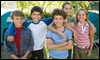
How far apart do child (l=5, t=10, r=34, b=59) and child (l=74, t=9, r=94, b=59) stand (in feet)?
2.96

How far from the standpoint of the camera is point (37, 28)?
19.1 feet

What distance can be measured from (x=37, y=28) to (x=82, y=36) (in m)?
0.89

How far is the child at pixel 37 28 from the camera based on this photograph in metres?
5.80

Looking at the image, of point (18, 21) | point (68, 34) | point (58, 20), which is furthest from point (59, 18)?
point (18, 21)

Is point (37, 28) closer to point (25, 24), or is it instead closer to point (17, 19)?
point (25, 24)

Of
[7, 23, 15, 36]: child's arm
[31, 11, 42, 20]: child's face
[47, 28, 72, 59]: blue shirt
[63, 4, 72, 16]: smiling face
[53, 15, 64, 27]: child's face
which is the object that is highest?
[63, 4, 72, 16]: smiling face

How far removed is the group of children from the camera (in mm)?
5812

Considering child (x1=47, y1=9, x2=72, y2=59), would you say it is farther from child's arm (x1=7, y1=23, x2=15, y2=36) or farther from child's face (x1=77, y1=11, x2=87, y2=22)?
child's arm (x1=7, y1=23, x2=15, y2=36)

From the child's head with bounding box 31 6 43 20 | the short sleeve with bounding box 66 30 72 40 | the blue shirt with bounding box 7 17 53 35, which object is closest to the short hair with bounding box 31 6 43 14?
the child's head with bounding box 31 6 43 20

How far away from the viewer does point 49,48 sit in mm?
5910

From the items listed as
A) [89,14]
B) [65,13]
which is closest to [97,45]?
[89,14]

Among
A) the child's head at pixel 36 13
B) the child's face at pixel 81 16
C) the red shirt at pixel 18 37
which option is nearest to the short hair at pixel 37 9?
the child's head at pixel 36 13

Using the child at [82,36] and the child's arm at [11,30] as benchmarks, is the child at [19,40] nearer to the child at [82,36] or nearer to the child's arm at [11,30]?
the child's arm at [11,30]

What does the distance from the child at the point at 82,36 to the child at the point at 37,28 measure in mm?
567
